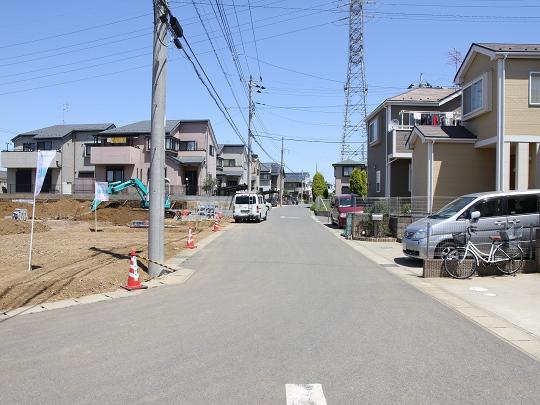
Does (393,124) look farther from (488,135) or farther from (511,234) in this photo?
(511,234)

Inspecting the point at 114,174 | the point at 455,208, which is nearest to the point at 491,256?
the point at 455,208

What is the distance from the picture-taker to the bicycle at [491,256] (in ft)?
40.4

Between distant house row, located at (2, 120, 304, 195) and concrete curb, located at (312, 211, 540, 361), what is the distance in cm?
4138

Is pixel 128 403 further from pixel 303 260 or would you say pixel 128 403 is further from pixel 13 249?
pixel 13 249

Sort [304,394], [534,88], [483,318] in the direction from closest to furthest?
[304,394] → [483,318] → [534,88]

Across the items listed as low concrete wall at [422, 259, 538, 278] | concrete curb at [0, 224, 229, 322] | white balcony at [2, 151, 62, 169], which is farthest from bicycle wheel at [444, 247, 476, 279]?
white balcony at [2, 151, 62, 169]

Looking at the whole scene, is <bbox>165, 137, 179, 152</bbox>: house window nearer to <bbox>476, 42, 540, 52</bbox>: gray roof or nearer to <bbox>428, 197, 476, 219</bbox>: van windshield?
<bbox>476, 42, 540, 52</bbox>: gray roof

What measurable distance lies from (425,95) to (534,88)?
44.7ft

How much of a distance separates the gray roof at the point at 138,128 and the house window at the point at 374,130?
72.0ft

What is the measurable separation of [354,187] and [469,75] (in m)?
34.8

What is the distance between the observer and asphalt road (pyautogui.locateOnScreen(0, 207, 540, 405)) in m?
4.95

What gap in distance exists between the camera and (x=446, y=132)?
23.2 m

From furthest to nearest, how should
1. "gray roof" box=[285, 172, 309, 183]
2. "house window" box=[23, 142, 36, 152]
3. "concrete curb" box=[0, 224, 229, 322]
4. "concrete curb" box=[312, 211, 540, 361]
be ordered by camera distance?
"gray roof" box=[285, 172, 309, 183] < "house window" box=[23, 142, 36, 152] < "concrete curb" box=[0, 224, 229, 322] < "concrete curb" box=[312, 211, 540, 361]

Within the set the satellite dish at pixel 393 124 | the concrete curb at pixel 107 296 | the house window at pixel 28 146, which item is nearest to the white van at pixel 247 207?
the satellite dish at pixel 393 124
